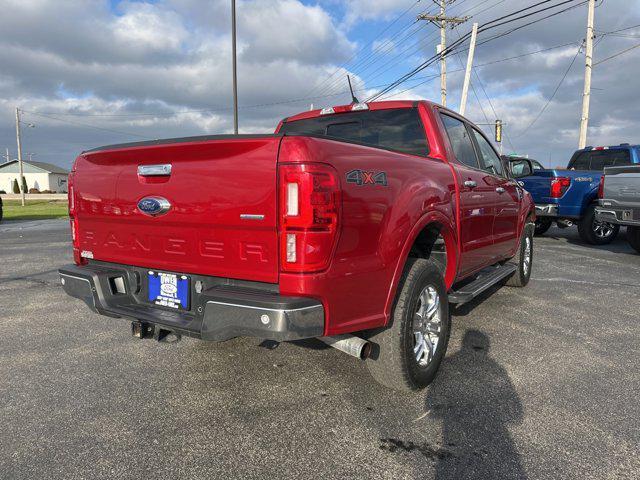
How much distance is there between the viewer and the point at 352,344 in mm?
2654

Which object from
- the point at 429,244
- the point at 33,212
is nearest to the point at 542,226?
the point at 429,244

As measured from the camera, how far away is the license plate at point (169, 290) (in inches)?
106

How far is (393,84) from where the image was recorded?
21.3 m

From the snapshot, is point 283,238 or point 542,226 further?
point 542,226

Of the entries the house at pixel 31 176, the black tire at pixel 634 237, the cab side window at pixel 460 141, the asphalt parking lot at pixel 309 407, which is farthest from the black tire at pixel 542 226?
the house at pixel 31 176

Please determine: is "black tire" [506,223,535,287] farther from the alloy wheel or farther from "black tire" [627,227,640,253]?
"black tire" [627,227,640,253]

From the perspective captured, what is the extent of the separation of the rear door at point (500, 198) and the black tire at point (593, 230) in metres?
5.52

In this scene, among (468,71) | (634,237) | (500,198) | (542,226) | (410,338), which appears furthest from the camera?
(468,71)

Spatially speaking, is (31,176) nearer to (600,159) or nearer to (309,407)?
Result: (600,159)

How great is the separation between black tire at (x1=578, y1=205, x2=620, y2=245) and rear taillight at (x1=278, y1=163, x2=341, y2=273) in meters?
9.42

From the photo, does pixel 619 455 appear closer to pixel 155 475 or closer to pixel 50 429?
pixel 155 475

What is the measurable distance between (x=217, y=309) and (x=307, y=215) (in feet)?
2.23

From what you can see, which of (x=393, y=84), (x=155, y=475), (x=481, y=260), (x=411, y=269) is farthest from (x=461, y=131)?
(x=393, y=84)

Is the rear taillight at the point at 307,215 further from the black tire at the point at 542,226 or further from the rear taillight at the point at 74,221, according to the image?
the black tire at the point at 542,226
